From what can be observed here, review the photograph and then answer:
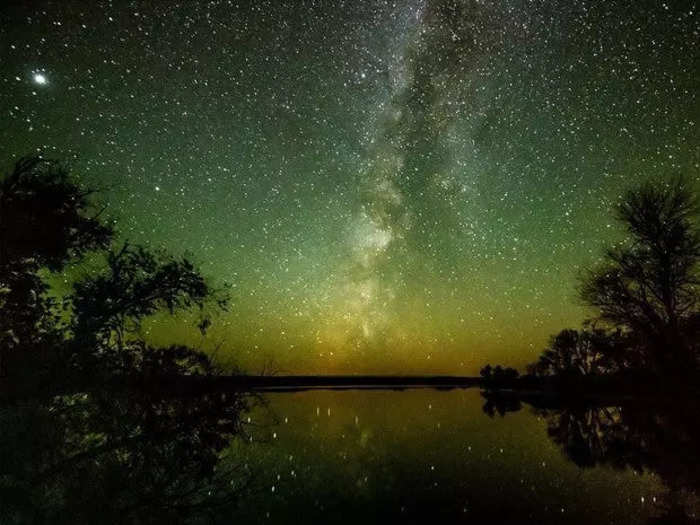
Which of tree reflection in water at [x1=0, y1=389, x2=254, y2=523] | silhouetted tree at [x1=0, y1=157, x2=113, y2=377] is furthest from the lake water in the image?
silhouetted tree at [x1=0, y1=157, x2=113, y2=377]

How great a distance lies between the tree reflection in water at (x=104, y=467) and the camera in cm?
566

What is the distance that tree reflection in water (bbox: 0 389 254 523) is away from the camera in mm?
5656

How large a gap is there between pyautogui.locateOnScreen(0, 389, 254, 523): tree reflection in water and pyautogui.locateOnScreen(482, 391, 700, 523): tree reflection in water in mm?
8007

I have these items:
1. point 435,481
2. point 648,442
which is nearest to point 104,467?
point 435,481

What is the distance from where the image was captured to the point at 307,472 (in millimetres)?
9836

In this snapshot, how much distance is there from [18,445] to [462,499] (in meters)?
7.68

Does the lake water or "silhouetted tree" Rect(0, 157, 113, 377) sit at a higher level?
"silhouetted tree" Rect(0, 157, 113, 377)

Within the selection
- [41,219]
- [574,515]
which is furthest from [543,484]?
[41,219]

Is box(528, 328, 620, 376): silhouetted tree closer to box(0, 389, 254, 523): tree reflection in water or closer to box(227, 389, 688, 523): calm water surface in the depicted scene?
box(227, 389, 688, 523): calm water surface

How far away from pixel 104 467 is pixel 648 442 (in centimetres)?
1454


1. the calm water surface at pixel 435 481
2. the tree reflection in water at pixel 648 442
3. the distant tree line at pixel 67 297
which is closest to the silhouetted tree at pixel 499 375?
the tree reflection in water at pixel 648 442

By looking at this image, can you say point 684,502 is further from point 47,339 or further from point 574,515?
point 47,339

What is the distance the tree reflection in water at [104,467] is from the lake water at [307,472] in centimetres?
2

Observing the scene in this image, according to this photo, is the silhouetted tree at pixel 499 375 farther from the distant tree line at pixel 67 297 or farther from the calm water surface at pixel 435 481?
the distant tree line at pixel 67 297
